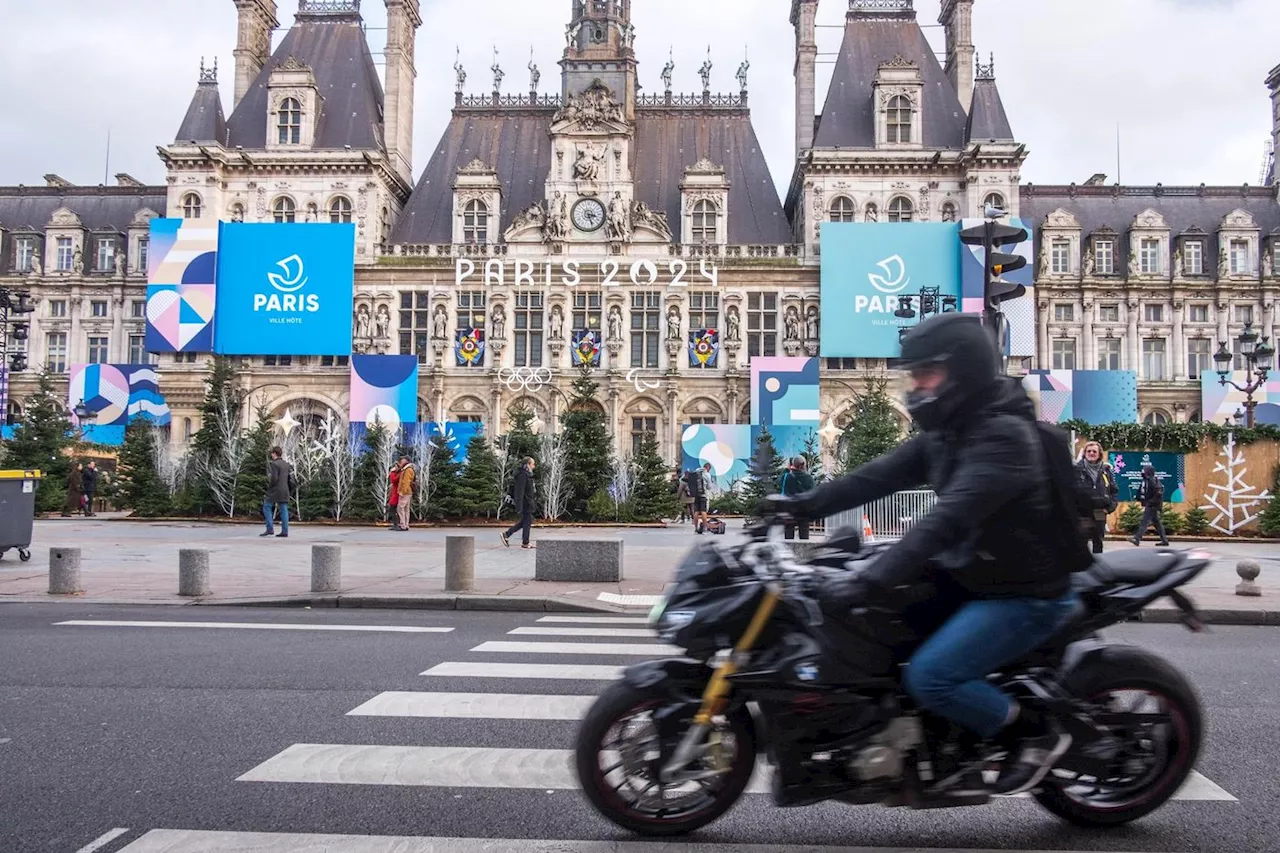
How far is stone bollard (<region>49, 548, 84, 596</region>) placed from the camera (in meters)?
10.9

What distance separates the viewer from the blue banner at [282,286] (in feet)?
135

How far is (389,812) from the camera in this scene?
3979 mm

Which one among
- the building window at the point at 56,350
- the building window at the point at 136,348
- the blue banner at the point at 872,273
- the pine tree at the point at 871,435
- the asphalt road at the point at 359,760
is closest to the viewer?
the asphalt road at the point at 359,760

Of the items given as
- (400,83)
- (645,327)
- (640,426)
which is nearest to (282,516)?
(640,426)

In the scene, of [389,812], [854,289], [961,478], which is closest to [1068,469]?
[961,478]

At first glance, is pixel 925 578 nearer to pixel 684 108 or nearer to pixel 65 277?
pixel 684 108

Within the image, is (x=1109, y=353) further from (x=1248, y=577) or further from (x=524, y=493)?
(x=1248, y=577)

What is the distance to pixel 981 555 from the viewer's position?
3.40 metres

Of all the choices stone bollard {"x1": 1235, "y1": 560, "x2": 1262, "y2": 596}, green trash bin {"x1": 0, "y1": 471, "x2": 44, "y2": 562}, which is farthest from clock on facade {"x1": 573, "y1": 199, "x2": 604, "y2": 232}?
stone bollard {"x1": 1235, "y1": 560, "x2": 1262, "y2": 596}

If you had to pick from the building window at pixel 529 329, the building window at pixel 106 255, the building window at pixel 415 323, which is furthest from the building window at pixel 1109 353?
the building window at pixel 106 255

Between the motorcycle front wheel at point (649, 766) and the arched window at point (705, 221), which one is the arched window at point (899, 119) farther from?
the motorcycle front wheel at point (649, 766)

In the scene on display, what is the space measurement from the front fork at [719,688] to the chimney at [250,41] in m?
50.3

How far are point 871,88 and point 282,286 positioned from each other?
2694cm

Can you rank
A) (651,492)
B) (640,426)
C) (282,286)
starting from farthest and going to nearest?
(640,426) → (282,286) → (651,492)
